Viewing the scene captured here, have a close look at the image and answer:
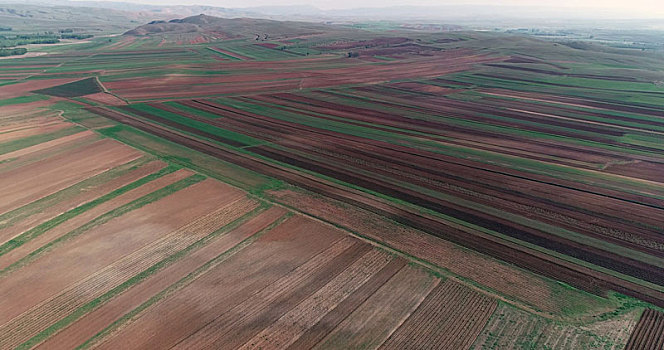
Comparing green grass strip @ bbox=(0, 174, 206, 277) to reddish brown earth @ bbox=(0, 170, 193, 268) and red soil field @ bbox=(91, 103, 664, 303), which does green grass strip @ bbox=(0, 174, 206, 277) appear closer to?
reddish brown earth @ bbox=(0, 170, 193, 268)

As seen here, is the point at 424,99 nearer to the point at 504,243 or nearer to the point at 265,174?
the point at 265,174

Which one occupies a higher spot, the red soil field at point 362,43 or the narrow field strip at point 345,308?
the red soil field at point 362,43

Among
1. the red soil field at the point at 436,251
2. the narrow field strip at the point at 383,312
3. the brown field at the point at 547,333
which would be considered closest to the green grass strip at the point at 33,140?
the red soil field at the point at 436,251

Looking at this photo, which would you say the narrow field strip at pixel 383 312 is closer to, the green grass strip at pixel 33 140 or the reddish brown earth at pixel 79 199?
the reddish brown earth at pixel 79 199

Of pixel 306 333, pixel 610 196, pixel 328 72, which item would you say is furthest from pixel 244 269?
pixel 328 72

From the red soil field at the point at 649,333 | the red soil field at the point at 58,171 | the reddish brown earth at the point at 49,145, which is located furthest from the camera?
the reddish brown earth at the point at 49,145

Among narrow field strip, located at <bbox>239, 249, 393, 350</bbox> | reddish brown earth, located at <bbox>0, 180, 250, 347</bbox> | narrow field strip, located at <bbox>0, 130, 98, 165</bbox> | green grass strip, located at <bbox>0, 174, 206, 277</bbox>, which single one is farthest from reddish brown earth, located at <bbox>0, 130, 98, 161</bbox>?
narrow field strip, located at <bbox>239, 249, 393, 350</bbox>
